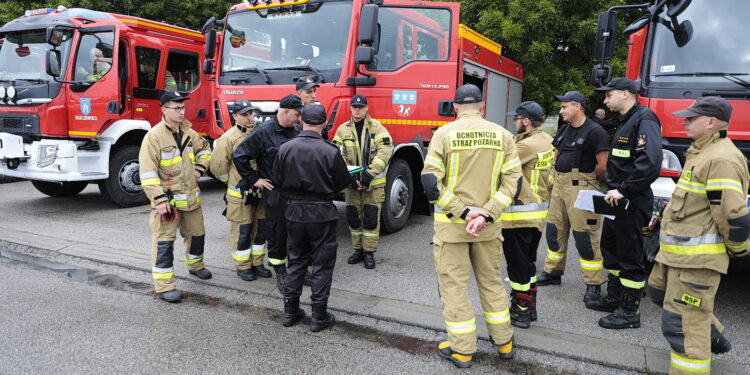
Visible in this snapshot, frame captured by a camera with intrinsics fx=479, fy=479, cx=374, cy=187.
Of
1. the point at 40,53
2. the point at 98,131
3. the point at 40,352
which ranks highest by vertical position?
the point at 40,53

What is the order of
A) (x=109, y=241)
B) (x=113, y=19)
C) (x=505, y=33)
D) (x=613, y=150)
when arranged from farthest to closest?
(x=505, y=33)
(x=113, y=19)
(x=109, y=241)
(x=613, y=150)

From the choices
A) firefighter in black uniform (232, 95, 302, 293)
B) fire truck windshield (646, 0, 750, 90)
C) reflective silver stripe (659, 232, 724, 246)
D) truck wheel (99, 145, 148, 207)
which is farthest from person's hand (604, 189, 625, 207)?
truck wheel (99, 145, 148, 207)

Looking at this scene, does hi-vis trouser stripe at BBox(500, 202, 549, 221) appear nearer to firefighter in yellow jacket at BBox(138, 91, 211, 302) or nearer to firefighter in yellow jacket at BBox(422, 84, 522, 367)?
firefighter in yellow jacket at BBox(422, 84, 522, 367)

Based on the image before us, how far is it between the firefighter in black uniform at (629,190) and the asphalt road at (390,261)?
210 mm

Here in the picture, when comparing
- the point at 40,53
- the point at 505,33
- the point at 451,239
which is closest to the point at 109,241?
the point at 40,53

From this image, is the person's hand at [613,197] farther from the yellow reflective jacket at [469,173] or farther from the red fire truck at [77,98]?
the red fire truck at [77,98]

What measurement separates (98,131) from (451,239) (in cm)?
623

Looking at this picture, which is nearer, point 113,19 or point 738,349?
point 738,349

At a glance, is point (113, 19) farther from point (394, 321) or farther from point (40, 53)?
point (394, 321)

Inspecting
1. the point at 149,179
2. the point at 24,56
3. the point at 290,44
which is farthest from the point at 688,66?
the point at 24,56

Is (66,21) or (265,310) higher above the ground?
(66,21)

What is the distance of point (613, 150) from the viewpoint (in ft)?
11.8

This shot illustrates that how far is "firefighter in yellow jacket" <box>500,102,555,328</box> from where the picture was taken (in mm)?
3443

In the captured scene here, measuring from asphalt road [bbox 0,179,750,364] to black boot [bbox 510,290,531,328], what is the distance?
0.17m
